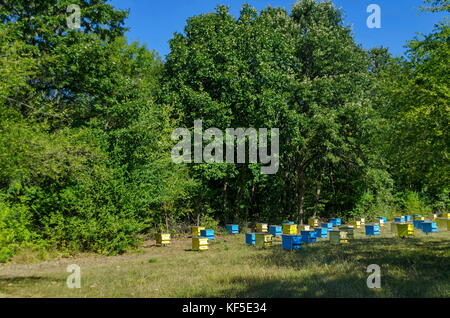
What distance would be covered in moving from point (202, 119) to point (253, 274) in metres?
15.6

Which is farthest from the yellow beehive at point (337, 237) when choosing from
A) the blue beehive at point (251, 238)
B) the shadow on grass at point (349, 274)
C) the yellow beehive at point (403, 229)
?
the blue beehive at point (251, 238)

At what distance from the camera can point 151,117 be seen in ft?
63.7

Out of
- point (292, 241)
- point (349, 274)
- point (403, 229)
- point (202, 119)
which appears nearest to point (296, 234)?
point (292, 241)

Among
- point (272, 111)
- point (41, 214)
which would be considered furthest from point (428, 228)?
point (41, 214)

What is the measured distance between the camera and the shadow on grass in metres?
8.16

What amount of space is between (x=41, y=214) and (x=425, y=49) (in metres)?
16.4

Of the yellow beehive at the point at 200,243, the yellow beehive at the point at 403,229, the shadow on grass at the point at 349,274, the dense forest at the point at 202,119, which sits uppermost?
the dense forest at the point at 202,119

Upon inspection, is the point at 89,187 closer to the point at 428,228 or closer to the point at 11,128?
the point at 11,128

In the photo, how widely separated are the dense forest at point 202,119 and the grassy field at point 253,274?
2607 mm

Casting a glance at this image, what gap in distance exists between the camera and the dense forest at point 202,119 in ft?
38.2

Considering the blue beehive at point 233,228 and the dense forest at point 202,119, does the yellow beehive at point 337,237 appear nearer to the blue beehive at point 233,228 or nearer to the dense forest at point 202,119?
the dense forest at point 202,119

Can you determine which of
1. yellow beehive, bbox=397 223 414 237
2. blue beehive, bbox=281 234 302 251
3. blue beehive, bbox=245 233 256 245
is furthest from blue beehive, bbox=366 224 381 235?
blue beehive, bbox=281 234 302 251

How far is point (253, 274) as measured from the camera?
34.1ft

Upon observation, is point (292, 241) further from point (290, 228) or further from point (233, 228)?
point (233, 228)
